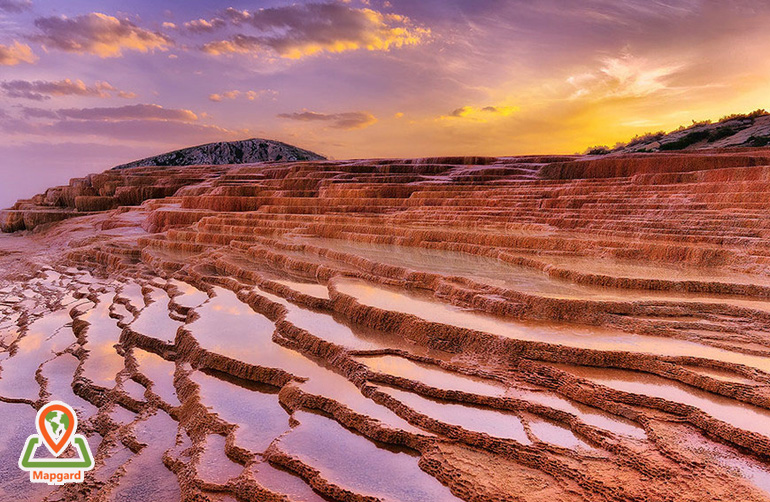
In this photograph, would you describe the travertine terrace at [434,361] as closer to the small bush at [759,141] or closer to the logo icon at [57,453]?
the logo icon at [57,453]

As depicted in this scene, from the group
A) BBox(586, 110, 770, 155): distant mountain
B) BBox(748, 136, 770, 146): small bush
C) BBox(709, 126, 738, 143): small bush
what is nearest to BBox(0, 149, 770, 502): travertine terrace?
BBox(748, 136, 770, 146): small bush

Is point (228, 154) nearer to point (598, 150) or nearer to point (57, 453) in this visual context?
point (598, 150)

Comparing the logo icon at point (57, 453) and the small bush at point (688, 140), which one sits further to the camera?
the small bush at point (688, 140)

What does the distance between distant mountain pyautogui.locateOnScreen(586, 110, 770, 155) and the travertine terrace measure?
19893 millimetres

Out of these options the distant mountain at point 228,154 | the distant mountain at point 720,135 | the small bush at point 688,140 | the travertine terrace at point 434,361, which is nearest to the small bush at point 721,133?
the distant mountain at point 720,135

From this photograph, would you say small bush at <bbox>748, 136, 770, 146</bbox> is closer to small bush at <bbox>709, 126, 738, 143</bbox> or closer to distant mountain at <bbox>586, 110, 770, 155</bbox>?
distant mountain at <bbox>586, 110, 770, 155</bbox>

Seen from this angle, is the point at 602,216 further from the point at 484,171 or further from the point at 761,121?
the point at 761,121

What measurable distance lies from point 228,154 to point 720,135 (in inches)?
2321

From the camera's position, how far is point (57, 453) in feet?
16.2

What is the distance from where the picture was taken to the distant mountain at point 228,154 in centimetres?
6875

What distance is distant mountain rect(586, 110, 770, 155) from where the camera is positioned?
30.6 m

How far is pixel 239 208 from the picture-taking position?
25172mm

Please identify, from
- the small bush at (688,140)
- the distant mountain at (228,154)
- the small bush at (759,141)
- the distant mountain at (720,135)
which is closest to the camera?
the small bush at (759,141)

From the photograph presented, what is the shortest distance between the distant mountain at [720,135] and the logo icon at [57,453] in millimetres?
33086
